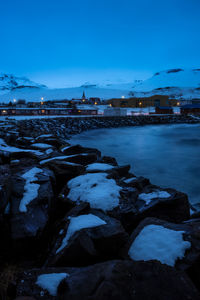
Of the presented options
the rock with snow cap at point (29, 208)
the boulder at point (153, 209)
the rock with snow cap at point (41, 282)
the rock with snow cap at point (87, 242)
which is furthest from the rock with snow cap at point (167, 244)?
the rock with snow cap at point (29, 208)

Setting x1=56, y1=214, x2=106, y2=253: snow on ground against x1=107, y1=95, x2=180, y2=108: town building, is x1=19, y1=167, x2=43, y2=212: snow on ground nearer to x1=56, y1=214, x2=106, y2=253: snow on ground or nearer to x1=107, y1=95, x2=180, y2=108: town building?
x1=56, y1=214, x2=106, y2=253: snow on ground

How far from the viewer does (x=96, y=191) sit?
16.8ft

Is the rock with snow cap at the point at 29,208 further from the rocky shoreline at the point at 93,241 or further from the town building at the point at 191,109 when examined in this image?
the town building at the point at 191,109

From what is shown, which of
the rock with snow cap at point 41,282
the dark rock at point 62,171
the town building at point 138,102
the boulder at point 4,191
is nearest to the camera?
the rock with snow cap at point 41,282

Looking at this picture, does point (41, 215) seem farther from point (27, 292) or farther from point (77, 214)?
point (27, 292)

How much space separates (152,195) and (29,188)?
3049 mm

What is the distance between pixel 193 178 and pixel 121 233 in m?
9.42

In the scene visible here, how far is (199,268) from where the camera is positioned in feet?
9.28

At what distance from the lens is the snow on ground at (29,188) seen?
4.25m

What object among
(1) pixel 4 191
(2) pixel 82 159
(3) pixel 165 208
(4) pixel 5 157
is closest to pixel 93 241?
(1) pixel 4 191

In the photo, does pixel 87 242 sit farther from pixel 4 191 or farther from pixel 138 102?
pixel 138 102

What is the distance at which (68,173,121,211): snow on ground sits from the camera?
473 cm

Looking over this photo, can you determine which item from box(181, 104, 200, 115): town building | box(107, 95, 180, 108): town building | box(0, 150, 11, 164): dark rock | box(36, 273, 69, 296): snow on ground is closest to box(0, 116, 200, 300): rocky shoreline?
box(36, 273, 69, 296): snow on ground

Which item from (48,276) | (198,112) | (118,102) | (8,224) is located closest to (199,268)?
(48,276)
